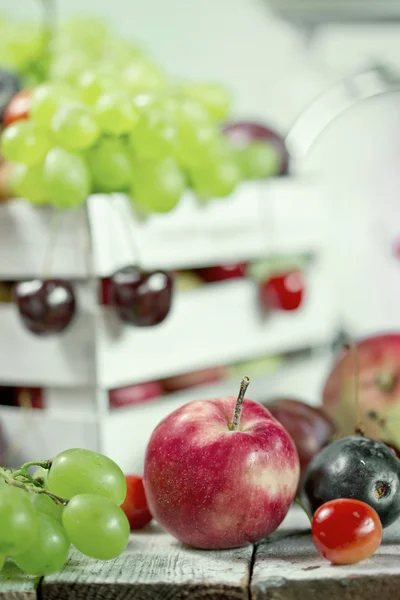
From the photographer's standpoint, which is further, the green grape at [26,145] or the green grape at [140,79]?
the green grape at [140,79]

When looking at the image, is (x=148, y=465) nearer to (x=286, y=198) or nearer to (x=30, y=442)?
(x=30, y=442)

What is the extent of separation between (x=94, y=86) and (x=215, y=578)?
2.05 ft

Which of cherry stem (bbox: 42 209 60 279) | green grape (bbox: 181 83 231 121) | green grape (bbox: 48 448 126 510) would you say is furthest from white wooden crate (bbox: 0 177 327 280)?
green grape (bbox: 48 448 126 510)

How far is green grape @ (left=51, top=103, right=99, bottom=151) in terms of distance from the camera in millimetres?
994

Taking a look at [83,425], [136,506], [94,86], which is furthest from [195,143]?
[136,506]

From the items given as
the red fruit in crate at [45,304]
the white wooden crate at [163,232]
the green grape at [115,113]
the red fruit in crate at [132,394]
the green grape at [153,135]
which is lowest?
the red fruit in crate at [132,394]

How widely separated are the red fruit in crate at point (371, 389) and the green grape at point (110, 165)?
318 mm

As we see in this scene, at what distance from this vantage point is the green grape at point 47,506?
674 mm

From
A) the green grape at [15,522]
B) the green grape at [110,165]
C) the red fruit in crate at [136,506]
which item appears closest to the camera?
the green grape at [15,522]

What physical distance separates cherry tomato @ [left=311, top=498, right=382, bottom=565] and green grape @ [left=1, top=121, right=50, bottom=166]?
553 millimetres

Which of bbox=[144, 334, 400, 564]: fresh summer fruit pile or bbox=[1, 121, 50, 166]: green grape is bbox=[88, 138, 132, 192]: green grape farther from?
bbox=[144, 334, 400, 564]: fresh summer fruit pile

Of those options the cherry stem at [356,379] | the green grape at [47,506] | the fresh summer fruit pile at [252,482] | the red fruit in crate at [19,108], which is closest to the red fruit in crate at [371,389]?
the cherry stem at [356,379]

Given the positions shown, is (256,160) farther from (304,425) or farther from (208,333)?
(304,425)

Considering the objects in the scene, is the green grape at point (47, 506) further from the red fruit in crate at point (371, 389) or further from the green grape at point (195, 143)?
the green grape at point (195, 143)
